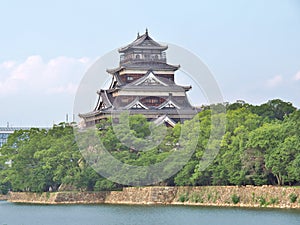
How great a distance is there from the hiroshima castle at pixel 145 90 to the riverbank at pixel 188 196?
392 inches

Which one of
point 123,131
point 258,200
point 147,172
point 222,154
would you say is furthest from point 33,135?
point 258,200

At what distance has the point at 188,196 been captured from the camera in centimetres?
4150

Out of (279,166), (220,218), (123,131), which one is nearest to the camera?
(220,218)

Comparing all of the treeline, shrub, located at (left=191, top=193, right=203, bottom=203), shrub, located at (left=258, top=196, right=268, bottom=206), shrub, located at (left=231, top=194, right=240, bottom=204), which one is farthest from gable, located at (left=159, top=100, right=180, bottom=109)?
shrub, located at (left=258, top=196, right=268, bottom=206)

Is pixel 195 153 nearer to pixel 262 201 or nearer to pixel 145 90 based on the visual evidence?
pixel 262 201

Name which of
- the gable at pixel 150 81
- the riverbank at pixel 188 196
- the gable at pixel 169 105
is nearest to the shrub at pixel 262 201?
the riverbank at pixel 188 196

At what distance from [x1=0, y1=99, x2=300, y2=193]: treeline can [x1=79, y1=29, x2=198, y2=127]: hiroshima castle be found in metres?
5.91

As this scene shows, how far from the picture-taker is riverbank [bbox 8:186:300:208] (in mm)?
35562

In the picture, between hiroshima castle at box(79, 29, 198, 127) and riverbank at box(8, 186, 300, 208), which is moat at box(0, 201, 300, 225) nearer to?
riverbank at box(8, 186, 300, 208)

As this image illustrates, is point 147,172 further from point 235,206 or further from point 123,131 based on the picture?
point 235,206

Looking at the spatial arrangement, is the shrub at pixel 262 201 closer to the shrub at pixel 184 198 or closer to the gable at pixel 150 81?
the shrub at pixel 184 198

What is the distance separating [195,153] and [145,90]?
17829 millimetres

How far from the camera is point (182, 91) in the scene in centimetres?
6081

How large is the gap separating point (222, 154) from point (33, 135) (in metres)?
17.4
